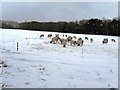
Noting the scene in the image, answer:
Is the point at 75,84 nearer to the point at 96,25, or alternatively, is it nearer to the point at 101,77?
the point at 101,77

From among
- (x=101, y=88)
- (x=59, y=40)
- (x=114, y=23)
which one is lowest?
(x=101, y=88)

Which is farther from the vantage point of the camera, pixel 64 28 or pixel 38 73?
pixel 64 28

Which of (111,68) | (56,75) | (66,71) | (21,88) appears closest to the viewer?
(21,88)

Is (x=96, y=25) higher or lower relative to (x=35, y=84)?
higher

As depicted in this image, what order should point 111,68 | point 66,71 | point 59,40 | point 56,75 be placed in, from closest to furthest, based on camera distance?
point 56,75 < point 66,71 < point 111,68 < point 59,40

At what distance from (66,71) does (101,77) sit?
1.80 metres

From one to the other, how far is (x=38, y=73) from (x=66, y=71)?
159 centimetres

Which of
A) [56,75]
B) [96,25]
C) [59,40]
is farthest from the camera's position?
[96,25]

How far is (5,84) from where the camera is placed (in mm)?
9492

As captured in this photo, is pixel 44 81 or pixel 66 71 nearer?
pixel 44 81

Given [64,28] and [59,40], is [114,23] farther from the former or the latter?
[59,40]

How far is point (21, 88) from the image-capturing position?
9148mm

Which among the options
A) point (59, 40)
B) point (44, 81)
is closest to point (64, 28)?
point (59, 40)

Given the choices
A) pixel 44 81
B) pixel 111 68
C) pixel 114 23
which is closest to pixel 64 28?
pixel 114 23
